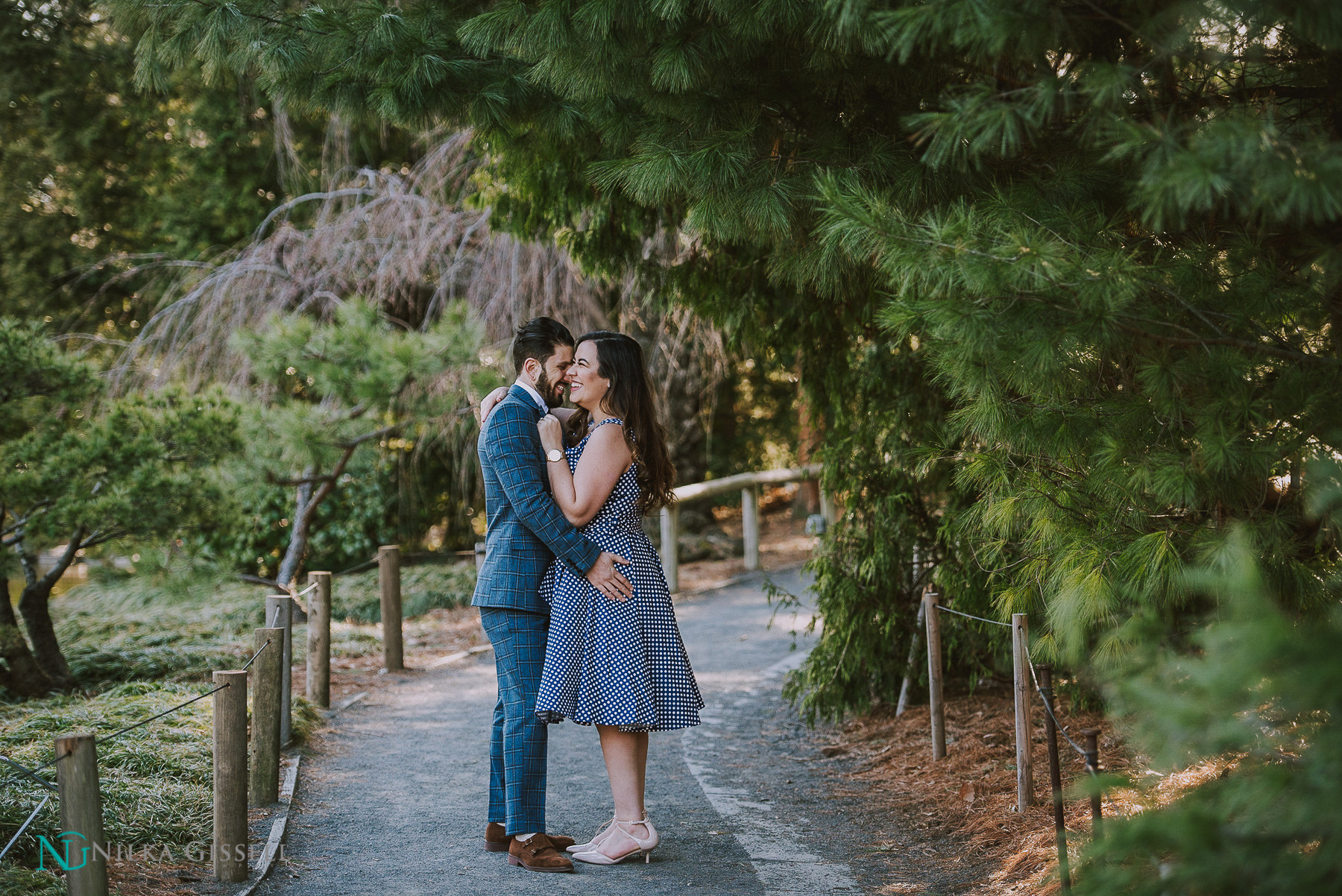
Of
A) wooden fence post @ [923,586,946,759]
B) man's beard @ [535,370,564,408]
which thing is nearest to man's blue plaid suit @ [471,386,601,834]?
man's beard @ [535,370,564,408]

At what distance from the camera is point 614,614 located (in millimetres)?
3521

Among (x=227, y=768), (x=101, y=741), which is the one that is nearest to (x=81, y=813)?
(x=101, y=741)

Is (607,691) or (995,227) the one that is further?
(607,691)

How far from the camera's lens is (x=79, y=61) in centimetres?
1098

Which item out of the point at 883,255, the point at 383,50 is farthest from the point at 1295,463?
the point at 383,50

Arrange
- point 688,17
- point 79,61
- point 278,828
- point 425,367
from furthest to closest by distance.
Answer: point 79,61, point 425,367, point 278,828, point 688,17

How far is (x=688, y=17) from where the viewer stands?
3.14 metres

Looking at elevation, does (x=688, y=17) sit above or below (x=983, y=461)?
above

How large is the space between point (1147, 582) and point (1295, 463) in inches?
18.7

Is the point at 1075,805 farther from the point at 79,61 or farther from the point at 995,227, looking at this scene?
the point at 79,61

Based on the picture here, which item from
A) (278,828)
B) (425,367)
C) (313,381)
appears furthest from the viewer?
(313,381)

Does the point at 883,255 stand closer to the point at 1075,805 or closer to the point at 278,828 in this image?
the point at 1075,805

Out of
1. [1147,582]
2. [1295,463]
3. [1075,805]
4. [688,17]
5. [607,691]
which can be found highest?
[688,17]

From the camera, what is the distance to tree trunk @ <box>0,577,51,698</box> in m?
6.04
